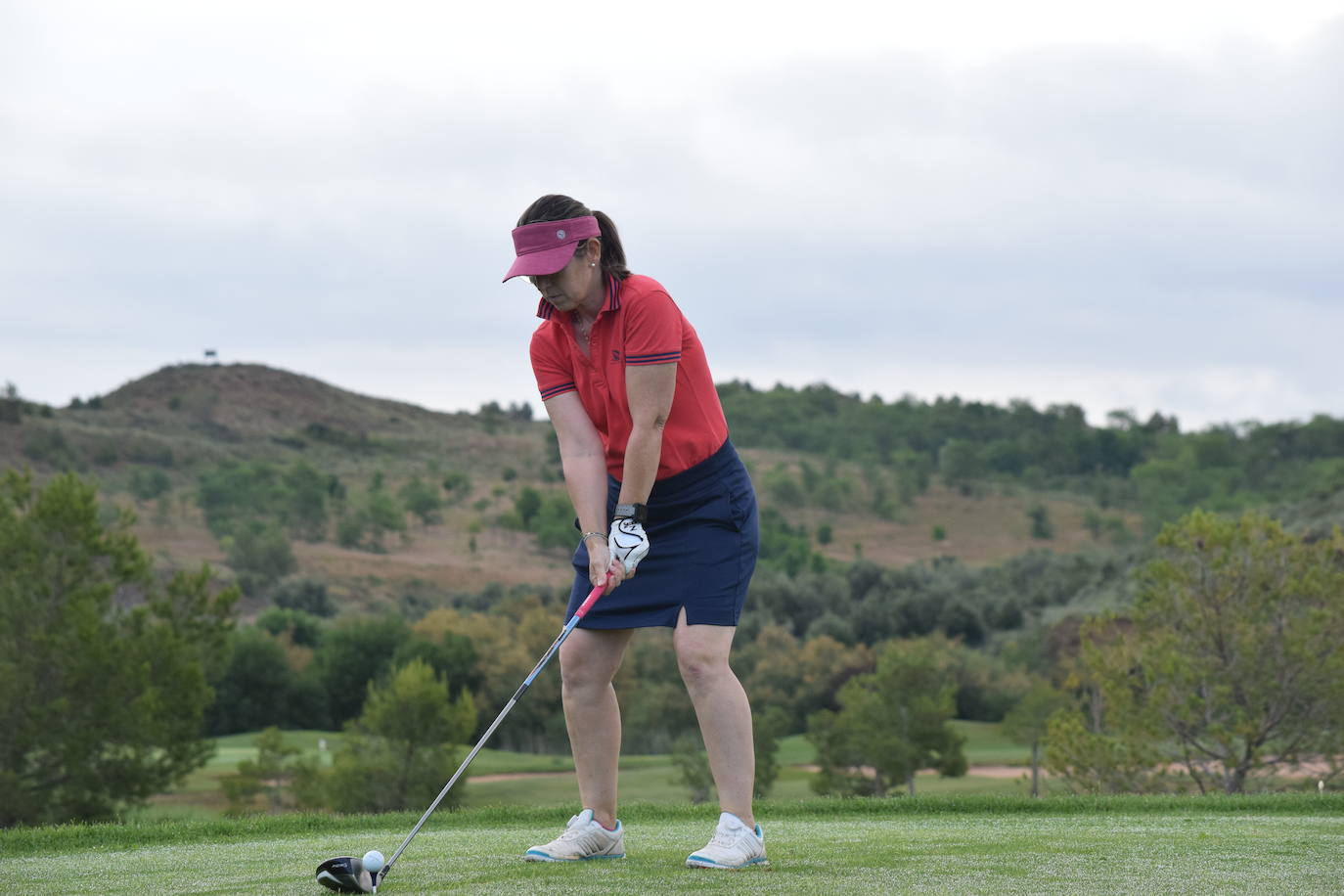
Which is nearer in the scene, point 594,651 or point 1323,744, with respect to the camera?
point 594,651

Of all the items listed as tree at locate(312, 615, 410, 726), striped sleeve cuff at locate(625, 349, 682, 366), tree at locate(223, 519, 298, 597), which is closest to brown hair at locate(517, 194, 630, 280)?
striped sleeve cuff at locate(625, 349, 682, 366)

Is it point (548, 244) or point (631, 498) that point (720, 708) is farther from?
point (548, 244)

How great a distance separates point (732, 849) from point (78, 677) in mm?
27571

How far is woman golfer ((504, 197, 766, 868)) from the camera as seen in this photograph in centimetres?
473

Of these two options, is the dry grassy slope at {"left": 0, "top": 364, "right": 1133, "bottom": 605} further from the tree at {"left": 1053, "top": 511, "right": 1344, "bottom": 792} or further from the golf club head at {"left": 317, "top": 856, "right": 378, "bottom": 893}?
the golf club head at {"left": 317, "top": 856, "right": 378, "bottom": 893}

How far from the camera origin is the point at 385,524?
4665 inches

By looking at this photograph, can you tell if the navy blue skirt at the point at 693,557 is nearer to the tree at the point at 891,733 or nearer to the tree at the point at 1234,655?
the tree at the point at 1234,655

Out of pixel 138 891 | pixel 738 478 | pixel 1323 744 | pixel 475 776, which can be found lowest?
pixel 475 776

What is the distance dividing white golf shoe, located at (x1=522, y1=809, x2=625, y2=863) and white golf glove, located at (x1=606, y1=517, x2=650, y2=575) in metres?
0.88

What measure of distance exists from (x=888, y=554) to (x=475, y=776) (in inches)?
3277

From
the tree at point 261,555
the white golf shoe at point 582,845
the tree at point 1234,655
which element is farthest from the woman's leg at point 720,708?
the tree at point 261,555

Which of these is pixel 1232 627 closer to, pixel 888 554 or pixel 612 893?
pixel 612 893

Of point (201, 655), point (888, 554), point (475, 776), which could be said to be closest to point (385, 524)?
point (888, 554)

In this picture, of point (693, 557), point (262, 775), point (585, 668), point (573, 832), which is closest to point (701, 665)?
point (693, 557)
